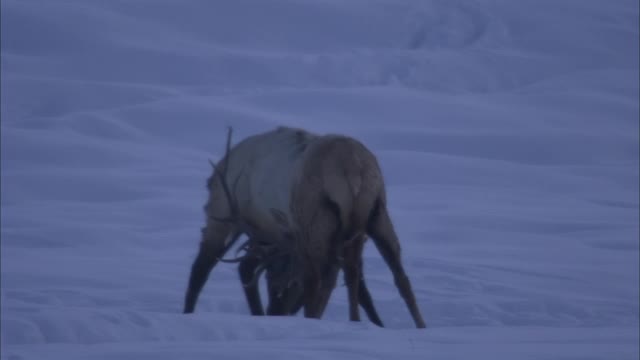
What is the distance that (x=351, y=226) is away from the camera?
28.6ft

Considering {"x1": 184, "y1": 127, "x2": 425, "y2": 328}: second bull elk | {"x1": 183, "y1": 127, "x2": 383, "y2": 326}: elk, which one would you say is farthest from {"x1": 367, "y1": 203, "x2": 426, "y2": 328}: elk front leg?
{"x1": 183, "y1": 127, "x2": 383, "y2": 326}: elk

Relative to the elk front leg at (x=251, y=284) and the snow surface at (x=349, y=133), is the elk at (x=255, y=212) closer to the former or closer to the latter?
the elk front leg at (x=251, y=284)

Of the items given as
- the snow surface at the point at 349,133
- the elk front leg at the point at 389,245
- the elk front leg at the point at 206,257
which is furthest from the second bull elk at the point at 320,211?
the elk front leg at the point at 206,257

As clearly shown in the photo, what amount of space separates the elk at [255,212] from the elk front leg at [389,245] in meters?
0.37

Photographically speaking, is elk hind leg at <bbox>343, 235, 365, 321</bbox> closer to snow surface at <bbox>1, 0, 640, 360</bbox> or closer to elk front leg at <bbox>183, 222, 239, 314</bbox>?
snow surface at <bbox>1, 0, 640, 360</bbox>

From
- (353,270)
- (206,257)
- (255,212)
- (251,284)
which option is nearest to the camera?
(353,270)

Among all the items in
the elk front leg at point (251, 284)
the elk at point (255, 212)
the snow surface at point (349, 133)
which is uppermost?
the elk at point (255, 212)

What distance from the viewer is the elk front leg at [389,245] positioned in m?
8.79

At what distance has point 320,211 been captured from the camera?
341 inches

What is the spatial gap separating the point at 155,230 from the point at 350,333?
1029 centimetres

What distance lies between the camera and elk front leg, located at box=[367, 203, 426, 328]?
879cm

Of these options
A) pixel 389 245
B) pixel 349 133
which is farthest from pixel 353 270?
pixel 349 133

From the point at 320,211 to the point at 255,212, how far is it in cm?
95

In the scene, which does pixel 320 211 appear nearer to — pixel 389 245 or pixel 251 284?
pixel 389 245
